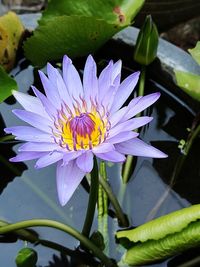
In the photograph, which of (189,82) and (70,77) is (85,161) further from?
(189,82)

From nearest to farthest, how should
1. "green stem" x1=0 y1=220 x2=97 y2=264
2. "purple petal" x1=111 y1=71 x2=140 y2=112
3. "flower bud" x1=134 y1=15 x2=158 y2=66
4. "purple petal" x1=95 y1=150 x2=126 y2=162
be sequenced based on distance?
"purple petal" x1=95 y1=150 x2=126 y2=162 < "purple petal" x1=111 y1=71 x2=140 y2=112 < "green stem" x1=0 y1=220 x2=97 y2=264 < "flower bud" x1=134 y1=15 x2=158 y2=66

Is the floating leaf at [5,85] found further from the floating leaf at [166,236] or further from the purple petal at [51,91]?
the floating leaf at [166,236]

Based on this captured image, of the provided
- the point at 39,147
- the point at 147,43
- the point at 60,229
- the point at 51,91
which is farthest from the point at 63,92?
the point at 147,43

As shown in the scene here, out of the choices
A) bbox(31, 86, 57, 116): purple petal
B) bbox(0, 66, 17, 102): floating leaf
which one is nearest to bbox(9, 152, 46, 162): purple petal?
bbox(31, 86, 57, 116): purple petal

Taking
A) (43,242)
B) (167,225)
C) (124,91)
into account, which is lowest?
(43,242)

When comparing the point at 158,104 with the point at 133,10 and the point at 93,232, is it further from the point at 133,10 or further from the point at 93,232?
the point at 93,232

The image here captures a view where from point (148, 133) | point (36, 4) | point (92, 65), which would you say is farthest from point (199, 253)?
point (36, 4)

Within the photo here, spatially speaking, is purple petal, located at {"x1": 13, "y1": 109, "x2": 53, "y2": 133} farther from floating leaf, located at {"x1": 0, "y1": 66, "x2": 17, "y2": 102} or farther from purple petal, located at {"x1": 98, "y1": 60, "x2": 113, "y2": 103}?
floating leaf, located at {"x1": 0, "y1": 66, "x2": 17, "y2": 102}

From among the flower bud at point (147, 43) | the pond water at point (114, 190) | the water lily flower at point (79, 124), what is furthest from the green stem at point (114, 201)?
the flower bud at point (147, 43)
